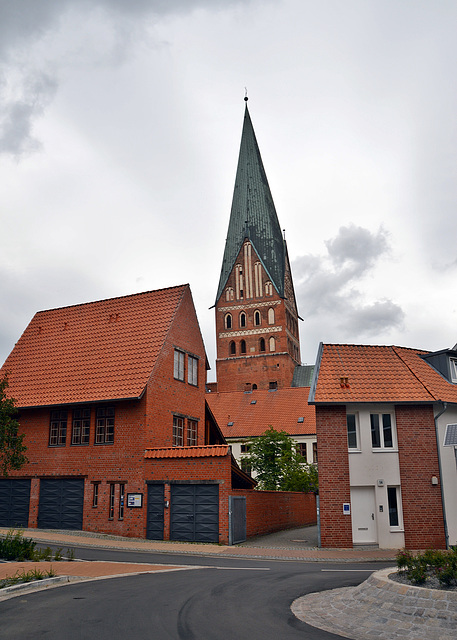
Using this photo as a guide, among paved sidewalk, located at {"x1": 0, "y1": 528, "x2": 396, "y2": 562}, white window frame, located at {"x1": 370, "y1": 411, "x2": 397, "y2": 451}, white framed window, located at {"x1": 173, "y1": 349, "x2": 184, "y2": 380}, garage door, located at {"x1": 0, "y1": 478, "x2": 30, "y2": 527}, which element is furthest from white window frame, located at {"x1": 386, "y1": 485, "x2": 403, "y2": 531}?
garage door, located at {"x1": 0, "y1": 478, "x2": 30, "y2": 527}

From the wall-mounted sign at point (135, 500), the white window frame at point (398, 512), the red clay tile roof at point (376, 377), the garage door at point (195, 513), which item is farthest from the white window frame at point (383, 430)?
the wall-mounted sign at point (135, 500)

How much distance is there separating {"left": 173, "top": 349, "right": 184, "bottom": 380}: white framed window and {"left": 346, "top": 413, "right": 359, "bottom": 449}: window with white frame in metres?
9.50

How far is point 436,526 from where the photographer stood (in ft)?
69.3

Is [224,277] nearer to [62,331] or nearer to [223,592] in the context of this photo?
[62,331]

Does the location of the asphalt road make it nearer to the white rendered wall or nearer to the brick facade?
the white rendered wall

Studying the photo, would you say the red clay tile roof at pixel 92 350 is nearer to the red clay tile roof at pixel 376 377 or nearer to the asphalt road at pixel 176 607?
the red clay tile roof at pixel 376 377

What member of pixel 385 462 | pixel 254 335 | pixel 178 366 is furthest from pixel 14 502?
pixel 254 335

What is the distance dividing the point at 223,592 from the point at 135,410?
15089 millimetres

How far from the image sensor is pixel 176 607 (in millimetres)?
9938

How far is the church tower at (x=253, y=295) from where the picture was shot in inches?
2842

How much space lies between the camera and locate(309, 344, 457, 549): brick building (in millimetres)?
21188

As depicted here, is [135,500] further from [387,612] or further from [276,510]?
[387,612]

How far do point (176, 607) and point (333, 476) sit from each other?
1268cm

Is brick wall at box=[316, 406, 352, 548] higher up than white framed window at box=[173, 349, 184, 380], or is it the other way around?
white framed window at box=[173, 349, 184, 380]
